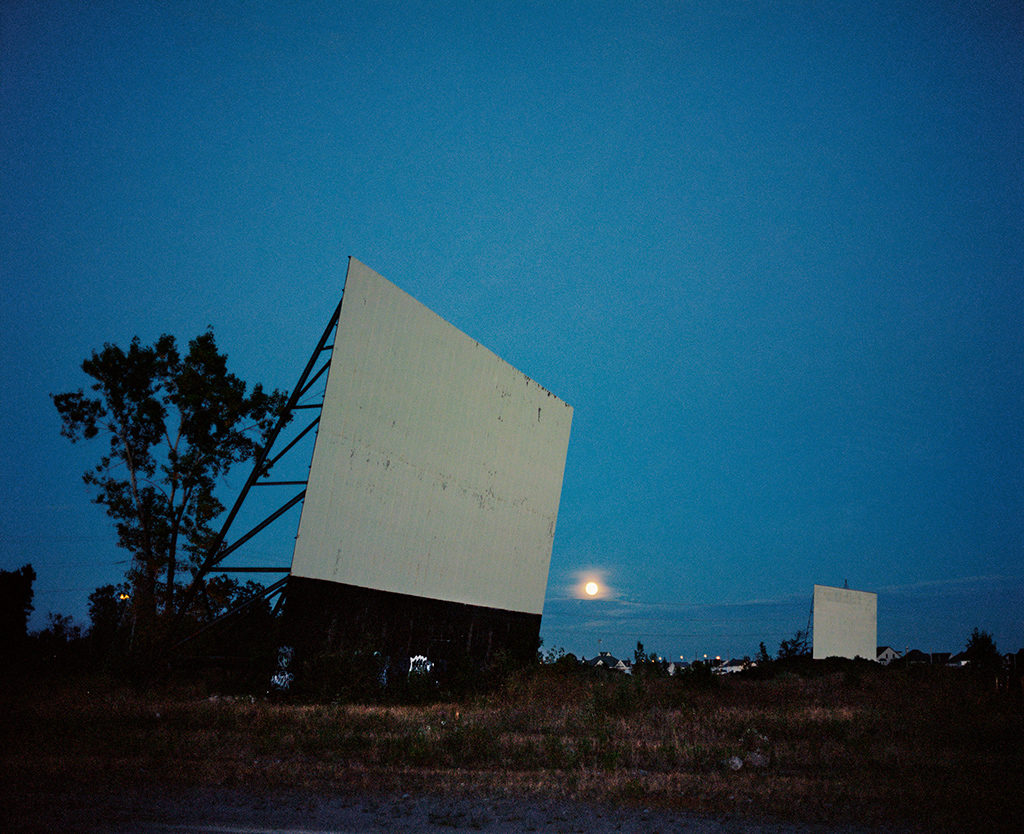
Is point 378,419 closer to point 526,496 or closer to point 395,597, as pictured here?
point 395,597

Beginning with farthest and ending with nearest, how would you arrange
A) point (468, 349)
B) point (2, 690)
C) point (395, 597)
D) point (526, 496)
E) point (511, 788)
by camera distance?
1. point (526, 496)
2. point (468, 349)
3. point (395, 597)
4. point (2, 690)
5. point (511, 788)

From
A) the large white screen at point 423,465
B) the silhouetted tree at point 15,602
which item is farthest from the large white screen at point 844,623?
the silhouetted tree at point 15,602

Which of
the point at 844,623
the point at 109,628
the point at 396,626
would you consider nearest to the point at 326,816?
the point at 396,626

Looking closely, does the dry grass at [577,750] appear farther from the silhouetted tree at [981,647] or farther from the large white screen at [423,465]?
the silhouetted tree at [981,647]

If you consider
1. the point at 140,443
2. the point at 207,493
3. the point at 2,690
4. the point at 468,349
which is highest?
the point at 468,349

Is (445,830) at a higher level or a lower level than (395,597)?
lower

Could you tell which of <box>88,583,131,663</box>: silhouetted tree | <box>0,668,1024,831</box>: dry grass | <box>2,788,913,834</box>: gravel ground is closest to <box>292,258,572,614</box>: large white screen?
<box>0,668,1024,831</box>: dry grass

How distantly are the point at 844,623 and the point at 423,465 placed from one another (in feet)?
102

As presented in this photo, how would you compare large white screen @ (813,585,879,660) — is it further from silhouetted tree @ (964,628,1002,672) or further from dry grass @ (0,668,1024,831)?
dry grass @ (0,668,1024,831)

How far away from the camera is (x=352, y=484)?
52.6ft

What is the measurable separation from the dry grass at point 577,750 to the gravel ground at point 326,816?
44cm

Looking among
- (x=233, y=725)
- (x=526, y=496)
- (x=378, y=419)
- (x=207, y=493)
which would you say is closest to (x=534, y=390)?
(x=526, y=496)

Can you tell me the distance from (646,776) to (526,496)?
15.5 meters

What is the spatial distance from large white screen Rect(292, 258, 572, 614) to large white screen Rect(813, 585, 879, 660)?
20715 mm
